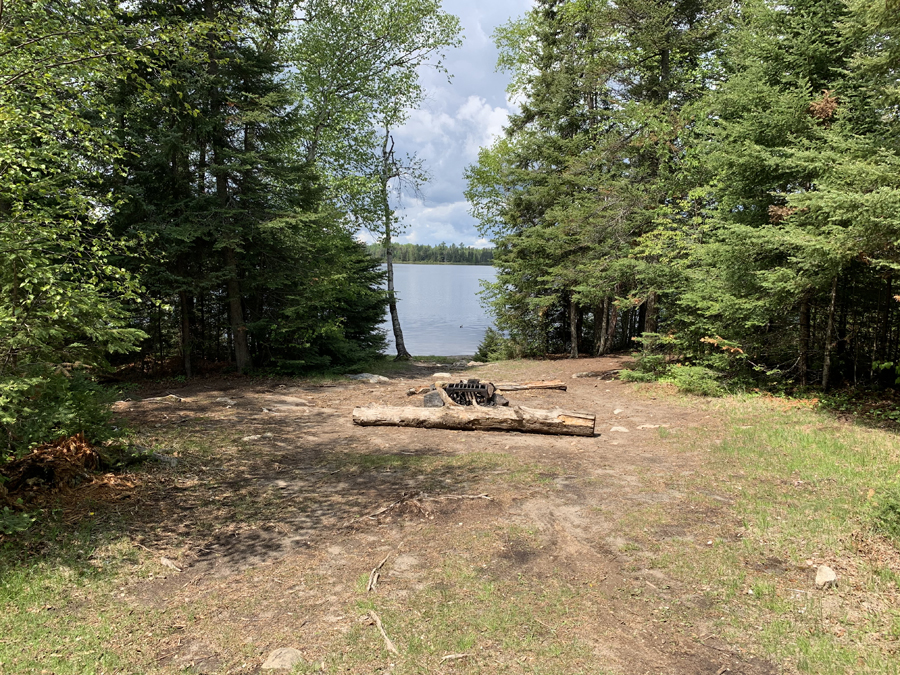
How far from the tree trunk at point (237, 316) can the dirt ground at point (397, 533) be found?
5308 millimetres

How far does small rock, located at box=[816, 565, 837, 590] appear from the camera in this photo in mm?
3610

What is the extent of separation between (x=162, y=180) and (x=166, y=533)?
11.2 metres

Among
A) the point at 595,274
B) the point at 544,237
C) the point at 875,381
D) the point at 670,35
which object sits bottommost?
the point at 875,381

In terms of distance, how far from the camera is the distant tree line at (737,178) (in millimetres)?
7691

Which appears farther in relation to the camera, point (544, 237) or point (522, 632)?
point (544, 237)

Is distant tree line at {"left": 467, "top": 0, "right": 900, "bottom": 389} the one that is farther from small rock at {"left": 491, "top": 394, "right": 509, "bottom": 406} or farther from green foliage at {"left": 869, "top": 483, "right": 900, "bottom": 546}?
small rock at {"left": 491, "top": 394, "right": 509, "bottom": 406}

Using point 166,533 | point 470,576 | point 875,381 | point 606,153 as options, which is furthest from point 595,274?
point 166,533

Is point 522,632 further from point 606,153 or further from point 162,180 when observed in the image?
point 606,153

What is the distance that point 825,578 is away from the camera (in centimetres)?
366

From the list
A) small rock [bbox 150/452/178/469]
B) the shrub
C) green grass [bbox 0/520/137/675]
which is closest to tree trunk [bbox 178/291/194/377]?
small rock [bbox 150/452/178/469]

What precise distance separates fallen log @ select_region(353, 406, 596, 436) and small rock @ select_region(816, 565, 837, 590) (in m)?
4.41

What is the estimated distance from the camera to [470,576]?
12.6 ft

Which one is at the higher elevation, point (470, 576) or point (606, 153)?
point (606, 153)

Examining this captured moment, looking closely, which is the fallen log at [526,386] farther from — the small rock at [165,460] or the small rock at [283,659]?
the small rock at [283,659]
